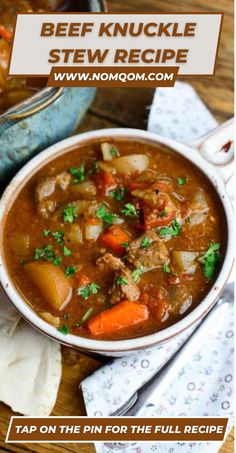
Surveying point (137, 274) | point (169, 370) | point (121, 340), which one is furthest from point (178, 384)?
point (137, 274)

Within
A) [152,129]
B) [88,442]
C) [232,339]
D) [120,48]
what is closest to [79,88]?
[120,48]

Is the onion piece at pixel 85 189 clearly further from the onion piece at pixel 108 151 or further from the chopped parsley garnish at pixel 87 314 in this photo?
the chopped parsley garnish at pixel 87 314

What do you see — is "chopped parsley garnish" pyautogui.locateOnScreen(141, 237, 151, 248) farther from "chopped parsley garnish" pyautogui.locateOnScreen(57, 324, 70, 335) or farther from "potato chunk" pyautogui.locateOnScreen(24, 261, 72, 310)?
"chopped parsley garnish" pyautogui.locateOnScreen(57, 324, 70, 335)

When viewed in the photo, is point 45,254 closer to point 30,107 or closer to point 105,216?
point 105,216

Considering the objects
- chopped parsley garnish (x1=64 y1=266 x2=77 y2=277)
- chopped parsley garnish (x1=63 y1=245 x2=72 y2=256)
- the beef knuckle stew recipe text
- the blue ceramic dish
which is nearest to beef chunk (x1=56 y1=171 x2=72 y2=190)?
the beef knuckle stew recipe text

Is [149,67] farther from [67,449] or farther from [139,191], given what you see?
[67,449]

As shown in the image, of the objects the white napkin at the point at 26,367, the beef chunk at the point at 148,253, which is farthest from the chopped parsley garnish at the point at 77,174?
the white napkin at the point at 26,367

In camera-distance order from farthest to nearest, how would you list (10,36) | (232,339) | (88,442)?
1. (10,36)
2. (232,339)
3. (88,442)
